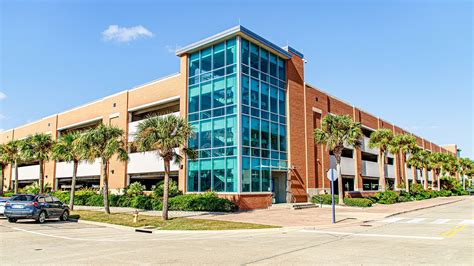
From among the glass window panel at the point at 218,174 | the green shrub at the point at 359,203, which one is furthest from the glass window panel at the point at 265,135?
the green shrub at the point at 359,203

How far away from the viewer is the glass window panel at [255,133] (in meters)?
30.5

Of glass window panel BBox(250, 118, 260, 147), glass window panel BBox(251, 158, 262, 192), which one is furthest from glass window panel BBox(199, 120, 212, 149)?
glass window panel BBox(251, 158, 262, 192)

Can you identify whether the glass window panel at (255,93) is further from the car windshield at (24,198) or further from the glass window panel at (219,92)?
the car windshield at (24,198)

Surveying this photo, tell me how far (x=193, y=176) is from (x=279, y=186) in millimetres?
8319

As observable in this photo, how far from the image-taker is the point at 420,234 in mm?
15906

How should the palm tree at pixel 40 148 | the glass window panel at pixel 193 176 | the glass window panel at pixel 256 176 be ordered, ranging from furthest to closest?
1. the palm tree at pixel 40 148
2. the glass window panel at pixel 193 176
3. the glass window panel at pixel 256 176

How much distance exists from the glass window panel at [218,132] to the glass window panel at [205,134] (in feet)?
1.61

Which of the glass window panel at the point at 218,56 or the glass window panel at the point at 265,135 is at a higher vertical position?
the glass window panel at the point at 218,56

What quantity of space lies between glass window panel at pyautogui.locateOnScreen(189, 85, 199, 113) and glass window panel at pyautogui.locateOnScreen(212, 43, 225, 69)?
2722 mm

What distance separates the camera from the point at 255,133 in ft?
101

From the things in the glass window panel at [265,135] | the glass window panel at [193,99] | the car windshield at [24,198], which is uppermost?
the glass window panel at [193,99]

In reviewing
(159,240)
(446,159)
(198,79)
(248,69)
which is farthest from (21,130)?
(446,159)

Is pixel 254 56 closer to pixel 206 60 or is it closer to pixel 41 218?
pixel 206 60

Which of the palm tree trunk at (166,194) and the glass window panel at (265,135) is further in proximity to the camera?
the glass window panel at (265,135)
